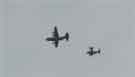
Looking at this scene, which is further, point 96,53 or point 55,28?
point 96,53

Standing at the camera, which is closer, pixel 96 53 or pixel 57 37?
pixel 57 37

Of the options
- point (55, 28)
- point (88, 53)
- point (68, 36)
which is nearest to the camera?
point (55, 28)

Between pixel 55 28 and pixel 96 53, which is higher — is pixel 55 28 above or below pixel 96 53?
above

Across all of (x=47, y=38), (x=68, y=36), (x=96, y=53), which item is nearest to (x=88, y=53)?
(x=96, y=53)

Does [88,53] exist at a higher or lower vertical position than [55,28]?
lower

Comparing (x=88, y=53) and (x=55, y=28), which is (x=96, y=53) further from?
(x=55, y=28)

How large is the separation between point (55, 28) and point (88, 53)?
11656 millimetres

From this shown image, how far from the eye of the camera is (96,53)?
5984 centimetres

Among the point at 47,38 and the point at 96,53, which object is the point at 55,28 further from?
the point at 96,53

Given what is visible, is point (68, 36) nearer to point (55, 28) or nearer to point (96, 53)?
point (55, 28)

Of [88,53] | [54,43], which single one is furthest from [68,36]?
[88,53]

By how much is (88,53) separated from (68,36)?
7.15 m

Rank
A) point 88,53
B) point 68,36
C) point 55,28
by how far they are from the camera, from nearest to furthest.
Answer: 1. point 55,28
2. point 68,36
3. point 88,53

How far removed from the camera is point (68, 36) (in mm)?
53188
